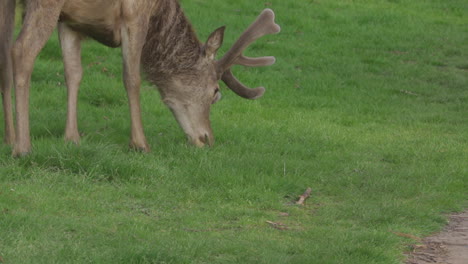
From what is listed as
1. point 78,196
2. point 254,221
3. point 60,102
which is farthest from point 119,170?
point 60,102

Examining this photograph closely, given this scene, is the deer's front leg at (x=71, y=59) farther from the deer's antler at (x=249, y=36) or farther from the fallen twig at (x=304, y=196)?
the fallen twig at (x=304, y=196)

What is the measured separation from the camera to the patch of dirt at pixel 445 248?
6.56 metres

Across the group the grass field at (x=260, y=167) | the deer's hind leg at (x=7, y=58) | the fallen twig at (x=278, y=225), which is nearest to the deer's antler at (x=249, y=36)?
the grass field at (x=260, y=167)

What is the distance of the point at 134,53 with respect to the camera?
9.52 metres

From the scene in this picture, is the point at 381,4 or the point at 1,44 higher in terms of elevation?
the point at 1,44

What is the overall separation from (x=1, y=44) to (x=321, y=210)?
3.34 m

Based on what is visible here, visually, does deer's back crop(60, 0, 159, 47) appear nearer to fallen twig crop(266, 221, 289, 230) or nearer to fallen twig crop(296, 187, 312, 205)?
fallen twig crop(296, 187, 312, 205)

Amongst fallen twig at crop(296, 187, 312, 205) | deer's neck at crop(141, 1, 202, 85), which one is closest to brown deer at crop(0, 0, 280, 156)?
deer's neck at crop(141, 1, 202, 85)

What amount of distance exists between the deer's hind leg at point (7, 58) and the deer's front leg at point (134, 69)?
1.17 meters

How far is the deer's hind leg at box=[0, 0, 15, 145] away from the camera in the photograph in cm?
872

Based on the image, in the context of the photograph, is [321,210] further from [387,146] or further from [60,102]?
[60,102]

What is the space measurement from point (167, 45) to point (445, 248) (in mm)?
4259

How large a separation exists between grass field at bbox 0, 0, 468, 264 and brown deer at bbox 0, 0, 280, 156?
34cm

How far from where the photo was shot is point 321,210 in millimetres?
7953
